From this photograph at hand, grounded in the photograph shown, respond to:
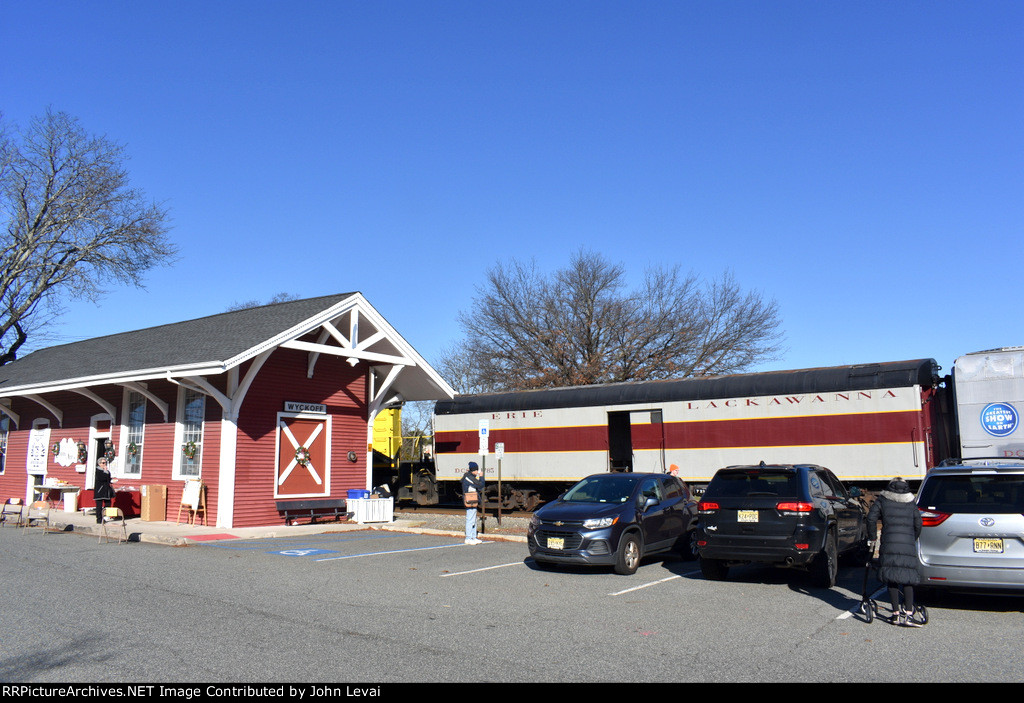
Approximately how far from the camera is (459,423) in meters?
25.4

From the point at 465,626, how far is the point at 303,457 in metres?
11.6

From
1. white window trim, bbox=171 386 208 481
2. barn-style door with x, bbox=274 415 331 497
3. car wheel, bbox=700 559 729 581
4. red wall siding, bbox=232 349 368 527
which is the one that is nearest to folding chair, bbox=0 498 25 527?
white window trim, bbox=171 386 208 481

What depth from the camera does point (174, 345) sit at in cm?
1938

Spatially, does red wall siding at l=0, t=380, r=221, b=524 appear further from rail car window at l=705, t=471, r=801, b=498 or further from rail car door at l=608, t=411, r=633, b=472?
rail car window at l=705, t=471, r=801, b=498

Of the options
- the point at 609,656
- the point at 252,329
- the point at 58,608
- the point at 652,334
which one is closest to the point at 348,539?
the point at 252,329

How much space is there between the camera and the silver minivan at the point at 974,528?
804cm

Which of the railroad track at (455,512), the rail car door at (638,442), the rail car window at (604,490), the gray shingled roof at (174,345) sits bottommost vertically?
the railroad track at (455,512)

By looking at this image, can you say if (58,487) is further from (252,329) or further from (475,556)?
(475,556)

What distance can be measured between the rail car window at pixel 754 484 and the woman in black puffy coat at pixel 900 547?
2.18 metres

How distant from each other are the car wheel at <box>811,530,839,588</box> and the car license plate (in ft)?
6.85

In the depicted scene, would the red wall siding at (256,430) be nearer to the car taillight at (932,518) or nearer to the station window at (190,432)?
the station window at (190,432)

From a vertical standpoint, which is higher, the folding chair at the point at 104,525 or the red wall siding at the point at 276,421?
the red wall siding at the point at 276,421

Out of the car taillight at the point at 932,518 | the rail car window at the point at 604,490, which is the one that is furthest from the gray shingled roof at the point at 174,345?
the car taillight at the point at 932,518
